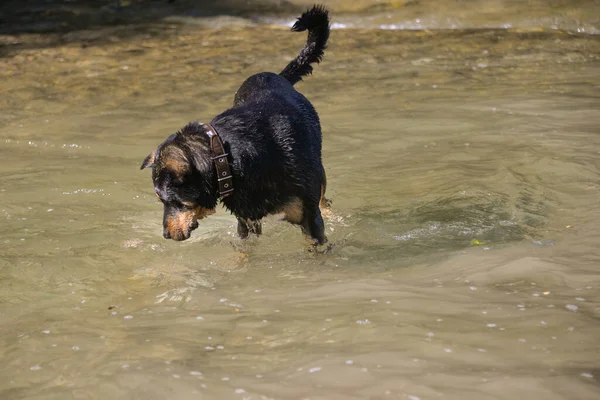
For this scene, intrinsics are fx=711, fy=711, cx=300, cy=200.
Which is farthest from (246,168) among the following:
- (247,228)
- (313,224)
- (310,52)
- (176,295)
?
(310,52)

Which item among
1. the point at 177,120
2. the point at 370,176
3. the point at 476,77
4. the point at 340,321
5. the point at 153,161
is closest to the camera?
the point at 340,321

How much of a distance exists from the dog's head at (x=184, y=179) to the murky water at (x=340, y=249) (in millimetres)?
487

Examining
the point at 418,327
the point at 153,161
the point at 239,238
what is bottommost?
the point at 239,238

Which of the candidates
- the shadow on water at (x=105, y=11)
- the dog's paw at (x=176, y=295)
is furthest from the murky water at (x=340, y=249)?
the shadow on water at (x=105, y=11)

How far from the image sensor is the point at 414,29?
46.4 feet

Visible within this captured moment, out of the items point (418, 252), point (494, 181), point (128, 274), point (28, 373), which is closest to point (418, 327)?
point (418, 252)

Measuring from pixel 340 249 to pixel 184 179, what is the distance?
1.56m

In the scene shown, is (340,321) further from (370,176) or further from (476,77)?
(476,77)

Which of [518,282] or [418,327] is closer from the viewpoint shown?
[418,327]

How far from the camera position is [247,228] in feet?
19.2

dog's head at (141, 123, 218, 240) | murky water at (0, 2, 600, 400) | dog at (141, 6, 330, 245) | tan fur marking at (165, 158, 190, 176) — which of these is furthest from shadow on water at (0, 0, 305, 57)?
tan fur marking at (165, 158, 190, 176)

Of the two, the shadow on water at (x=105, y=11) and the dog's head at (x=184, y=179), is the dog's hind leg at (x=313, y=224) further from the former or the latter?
the shadow on water at (x=105, y=11)

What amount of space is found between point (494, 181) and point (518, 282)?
246cm

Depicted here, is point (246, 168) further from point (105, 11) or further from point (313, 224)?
point (105, 11)
